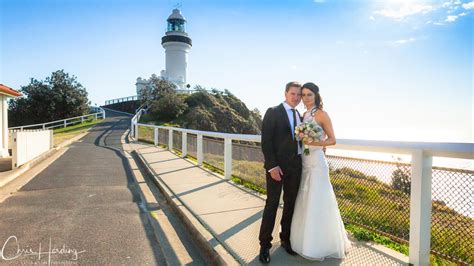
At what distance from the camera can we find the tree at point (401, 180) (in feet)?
12.8

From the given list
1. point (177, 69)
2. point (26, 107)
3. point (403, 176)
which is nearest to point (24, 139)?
point (403, 176)

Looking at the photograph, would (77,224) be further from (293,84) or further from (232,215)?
(293,84)

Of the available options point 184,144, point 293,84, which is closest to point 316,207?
point 293,84

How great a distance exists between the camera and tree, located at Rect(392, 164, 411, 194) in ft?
12.8

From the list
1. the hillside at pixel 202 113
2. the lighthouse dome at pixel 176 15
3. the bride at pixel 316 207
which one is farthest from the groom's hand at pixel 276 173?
the lighthouse dome at pixel 176 15

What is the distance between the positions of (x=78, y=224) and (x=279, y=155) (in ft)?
11.5

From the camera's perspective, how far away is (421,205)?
3.34 metres

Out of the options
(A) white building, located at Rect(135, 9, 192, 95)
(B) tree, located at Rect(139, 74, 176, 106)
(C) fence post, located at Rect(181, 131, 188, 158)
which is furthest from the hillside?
(C) fence post, located at Rect(181, 131, 188, 158)

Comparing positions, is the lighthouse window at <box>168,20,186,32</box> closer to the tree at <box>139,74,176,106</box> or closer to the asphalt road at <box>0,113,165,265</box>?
the tree at <box>139,74,176,106</box>

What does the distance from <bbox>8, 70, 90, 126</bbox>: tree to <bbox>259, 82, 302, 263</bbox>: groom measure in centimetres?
3939

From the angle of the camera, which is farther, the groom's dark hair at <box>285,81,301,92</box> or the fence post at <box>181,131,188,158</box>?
the fence post at <box>181,131,188,158</box>

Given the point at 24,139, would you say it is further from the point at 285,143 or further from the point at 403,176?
the point at 403,176

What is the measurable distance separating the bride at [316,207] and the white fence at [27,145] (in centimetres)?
969

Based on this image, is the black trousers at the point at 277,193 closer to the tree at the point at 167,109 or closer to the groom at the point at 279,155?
the groom at the point at 279,155
